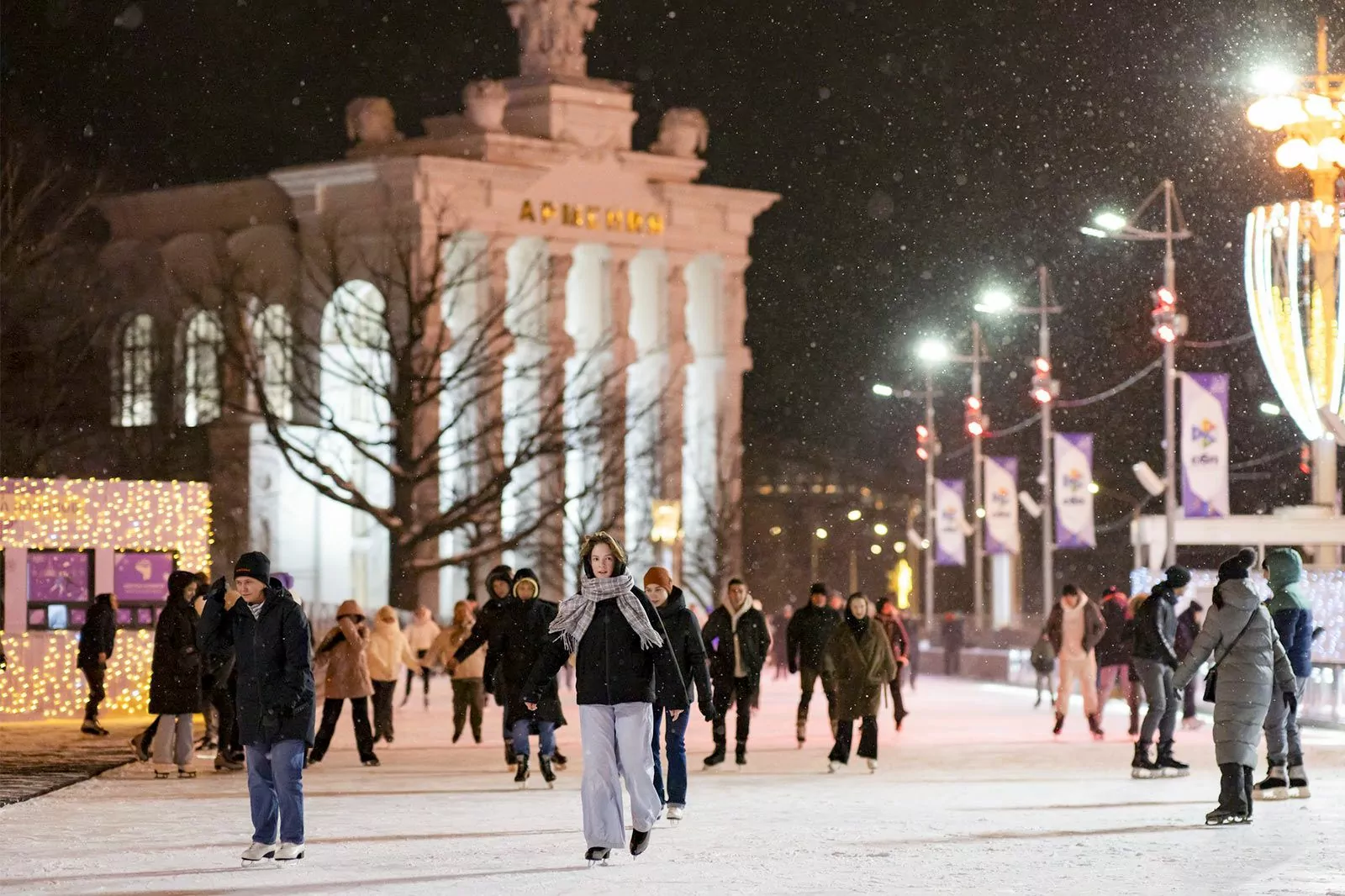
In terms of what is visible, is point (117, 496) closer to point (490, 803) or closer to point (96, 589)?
point (96, 589)

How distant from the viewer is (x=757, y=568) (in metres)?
86.9

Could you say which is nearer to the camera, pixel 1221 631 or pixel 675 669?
pixel 675 669

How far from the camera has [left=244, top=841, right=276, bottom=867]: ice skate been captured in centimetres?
1396

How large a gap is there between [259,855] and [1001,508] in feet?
119

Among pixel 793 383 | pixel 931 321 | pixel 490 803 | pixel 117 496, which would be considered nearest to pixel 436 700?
pixel 117 496

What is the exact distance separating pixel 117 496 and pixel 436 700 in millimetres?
7606

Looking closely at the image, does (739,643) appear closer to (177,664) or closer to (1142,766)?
(1142,766)

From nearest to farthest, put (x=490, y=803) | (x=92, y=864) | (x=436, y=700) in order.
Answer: (x=92, y=864), (x=490, y=803), (x=436, y=700)

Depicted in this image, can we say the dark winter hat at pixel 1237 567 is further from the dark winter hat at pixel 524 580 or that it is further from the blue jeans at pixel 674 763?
the dark winter hat at pixel 524 580

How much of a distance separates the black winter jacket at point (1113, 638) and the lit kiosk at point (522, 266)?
43530 millimetres

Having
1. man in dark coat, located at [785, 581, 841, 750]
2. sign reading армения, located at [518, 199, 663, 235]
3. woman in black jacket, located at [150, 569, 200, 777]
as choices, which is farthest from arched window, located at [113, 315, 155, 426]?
woman in black jacket, located at [150, 569, 200, 777]

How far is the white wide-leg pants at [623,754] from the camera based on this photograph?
1395 centimetres

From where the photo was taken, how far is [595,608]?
14.1 meters

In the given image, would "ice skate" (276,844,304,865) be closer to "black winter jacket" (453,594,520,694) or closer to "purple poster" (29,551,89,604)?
"black winter jacket" (453,594,520,694)
